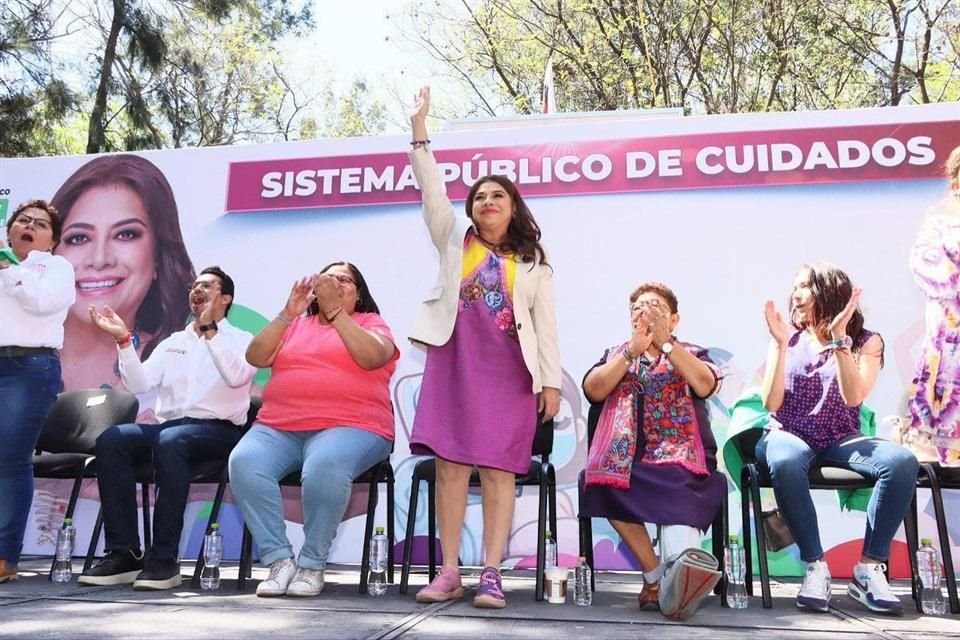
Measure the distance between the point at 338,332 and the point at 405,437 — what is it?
1043 mm

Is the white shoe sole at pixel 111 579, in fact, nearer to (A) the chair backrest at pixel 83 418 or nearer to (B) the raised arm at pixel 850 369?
(A) the chair backrest at pixel 83 418

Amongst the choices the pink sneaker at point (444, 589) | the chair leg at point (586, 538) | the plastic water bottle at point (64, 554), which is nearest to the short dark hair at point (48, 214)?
the plastic water bottle at point (64, 554)

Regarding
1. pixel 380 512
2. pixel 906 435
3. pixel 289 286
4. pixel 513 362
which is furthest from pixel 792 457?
pixel 289 286

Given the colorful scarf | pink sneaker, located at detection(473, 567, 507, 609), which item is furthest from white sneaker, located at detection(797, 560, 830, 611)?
pink sneaker, located at detection(473, 567, 507, 609)

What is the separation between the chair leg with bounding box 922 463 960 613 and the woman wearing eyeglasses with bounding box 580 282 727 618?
Answer: 0.70 metres

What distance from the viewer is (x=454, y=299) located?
110 inches

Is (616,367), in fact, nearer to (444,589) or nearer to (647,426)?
(647,426)

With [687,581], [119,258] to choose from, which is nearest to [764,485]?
[687,581]

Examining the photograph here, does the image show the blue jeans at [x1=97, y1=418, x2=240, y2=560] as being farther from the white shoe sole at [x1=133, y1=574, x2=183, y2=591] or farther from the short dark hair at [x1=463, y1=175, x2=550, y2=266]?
the short dark hair at [x1=463, y1=175, x2=550, y2=266]

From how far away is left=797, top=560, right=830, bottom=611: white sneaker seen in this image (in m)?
2.57

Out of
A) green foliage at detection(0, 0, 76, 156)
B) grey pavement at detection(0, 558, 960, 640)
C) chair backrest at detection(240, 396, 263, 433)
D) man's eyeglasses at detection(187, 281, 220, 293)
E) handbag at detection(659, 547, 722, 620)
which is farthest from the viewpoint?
green foliage at detection(0, 0, 76, 156)

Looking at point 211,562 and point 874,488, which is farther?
point 211,562

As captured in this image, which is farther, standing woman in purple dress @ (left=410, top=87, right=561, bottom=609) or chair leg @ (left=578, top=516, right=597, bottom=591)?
chair leg @ (left=578, top=516, right=597, bottom=591)

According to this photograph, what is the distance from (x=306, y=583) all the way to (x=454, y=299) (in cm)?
106
